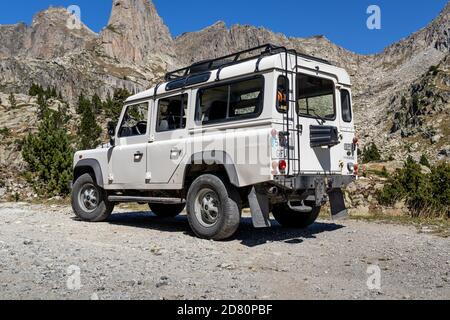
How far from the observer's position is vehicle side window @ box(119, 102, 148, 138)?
973cm

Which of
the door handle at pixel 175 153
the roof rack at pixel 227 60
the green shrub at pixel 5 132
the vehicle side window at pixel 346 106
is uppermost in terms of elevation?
the green shrub at pixel 5 132

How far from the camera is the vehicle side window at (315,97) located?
809 cm

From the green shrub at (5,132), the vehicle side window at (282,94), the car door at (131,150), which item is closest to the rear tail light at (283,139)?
the vehicle side window at (282,94)

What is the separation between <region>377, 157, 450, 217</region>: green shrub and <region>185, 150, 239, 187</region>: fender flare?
638cm

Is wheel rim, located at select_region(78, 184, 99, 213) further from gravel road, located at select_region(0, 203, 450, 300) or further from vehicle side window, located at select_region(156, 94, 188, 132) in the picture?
A: vehicle side window, located at select_region(156, 94, 188, 132)

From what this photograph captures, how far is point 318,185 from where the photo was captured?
7730mm

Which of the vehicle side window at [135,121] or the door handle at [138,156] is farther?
the vehicle side window at [135,121]

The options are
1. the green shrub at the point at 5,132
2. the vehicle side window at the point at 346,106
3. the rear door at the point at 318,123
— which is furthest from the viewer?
the green shrub at the point at 5,132

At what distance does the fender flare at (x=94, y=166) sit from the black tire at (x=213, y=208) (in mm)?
3049

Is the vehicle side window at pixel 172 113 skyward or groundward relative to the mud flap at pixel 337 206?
skyward

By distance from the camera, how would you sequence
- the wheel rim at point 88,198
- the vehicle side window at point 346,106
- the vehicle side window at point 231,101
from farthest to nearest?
the wheel rim at point 88,198
the vehicle side window at point 346,106
the vehicle side window at point 231,101

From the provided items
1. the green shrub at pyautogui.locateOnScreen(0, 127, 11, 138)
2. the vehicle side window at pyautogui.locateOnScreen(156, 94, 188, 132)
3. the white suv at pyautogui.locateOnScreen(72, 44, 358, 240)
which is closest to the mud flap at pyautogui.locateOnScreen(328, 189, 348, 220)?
the white suv at pyautogui.locateOnScreen(72, 44, 358, 240)

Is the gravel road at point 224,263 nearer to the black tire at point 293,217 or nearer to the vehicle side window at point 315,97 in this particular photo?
the black tire at point 293,217

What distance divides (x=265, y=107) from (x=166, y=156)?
2.53m
